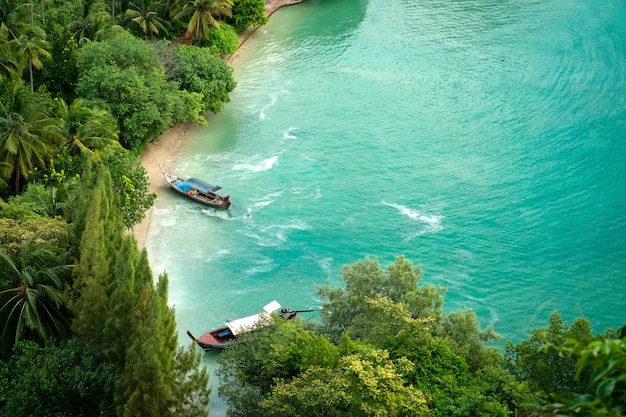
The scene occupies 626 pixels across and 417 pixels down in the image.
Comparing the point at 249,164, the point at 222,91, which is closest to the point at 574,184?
the point at 249,164

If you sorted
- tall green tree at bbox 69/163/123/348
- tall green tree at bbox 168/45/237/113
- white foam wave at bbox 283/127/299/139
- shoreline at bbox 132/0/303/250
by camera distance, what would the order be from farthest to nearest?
white foam wave at bbox 283/127/299/139 → tall green tree at bbox 168/45/237/113 → shoreline at bbox 132/0/303/250 → tall green tree at bbox 69/163/123/348

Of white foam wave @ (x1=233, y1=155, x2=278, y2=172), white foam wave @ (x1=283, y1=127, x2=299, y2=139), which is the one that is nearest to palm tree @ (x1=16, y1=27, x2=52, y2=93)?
white foam wave @ (x1=233, y1=155, x2=278, y2=172)

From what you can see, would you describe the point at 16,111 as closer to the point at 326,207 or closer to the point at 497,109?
the point at 326,207

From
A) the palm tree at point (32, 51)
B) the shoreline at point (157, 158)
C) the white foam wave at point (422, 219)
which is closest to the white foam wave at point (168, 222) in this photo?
the shoreline at point (157, 158)

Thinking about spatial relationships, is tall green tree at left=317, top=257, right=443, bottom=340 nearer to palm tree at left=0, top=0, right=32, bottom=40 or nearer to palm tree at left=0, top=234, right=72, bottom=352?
palm tree at left=0, top=234, right=72, bottom=352

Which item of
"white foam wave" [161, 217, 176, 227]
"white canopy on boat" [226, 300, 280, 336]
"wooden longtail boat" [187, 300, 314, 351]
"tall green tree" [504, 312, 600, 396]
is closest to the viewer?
"tall green tree" [504, 312, 600, 396]

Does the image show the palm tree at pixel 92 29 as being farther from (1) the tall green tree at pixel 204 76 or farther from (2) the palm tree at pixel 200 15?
(2) the palm tree at pixel 200 15
